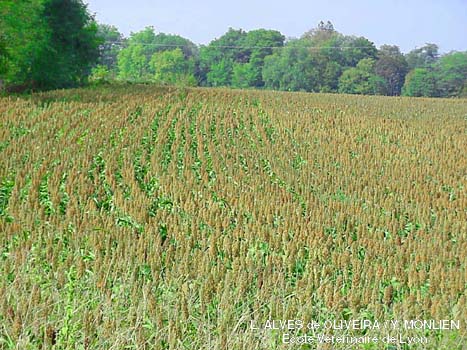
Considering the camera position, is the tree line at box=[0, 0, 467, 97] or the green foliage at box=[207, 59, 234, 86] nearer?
the tree line at box=[0, 0, 467, 97]

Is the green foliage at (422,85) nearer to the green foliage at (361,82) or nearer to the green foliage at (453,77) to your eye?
the green foliage at (453,77)

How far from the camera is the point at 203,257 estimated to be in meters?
5.87

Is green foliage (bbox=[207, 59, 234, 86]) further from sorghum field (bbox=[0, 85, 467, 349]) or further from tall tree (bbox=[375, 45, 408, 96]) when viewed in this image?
sorghum field (bbox=[0, 85, 467, 349])

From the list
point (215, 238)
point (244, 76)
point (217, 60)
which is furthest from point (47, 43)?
point (217, 60)

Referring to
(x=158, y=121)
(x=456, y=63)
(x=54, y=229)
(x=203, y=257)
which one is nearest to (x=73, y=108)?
(x=158, y=121)

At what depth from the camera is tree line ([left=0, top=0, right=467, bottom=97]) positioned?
27.9m

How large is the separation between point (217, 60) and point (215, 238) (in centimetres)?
9928

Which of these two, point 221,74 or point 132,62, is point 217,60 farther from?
point 132,62

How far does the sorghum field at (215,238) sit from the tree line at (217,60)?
45.3ft

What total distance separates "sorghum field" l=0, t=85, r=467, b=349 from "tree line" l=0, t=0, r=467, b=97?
544 inches

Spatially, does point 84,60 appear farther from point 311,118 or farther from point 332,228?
point 332,228

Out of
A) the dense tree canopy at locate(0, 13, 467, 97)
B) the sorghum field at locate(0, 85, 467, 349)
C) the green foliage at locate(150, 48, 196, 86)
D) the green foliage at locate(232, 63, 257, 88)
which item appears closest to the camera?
the sorghum field at locate(0, 85, 467, 349)

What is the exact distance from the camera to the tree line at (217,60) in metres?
27.9

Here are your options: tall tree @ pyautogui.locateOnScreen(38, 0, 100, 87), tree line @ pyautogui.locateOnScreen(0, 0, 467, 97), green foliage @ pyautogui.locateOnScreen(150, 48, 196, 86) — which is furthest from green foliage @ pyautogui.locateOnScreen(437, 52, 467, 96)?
tall tree @ pyautogui.locateOnScreen(38, 0, 100, 87)
